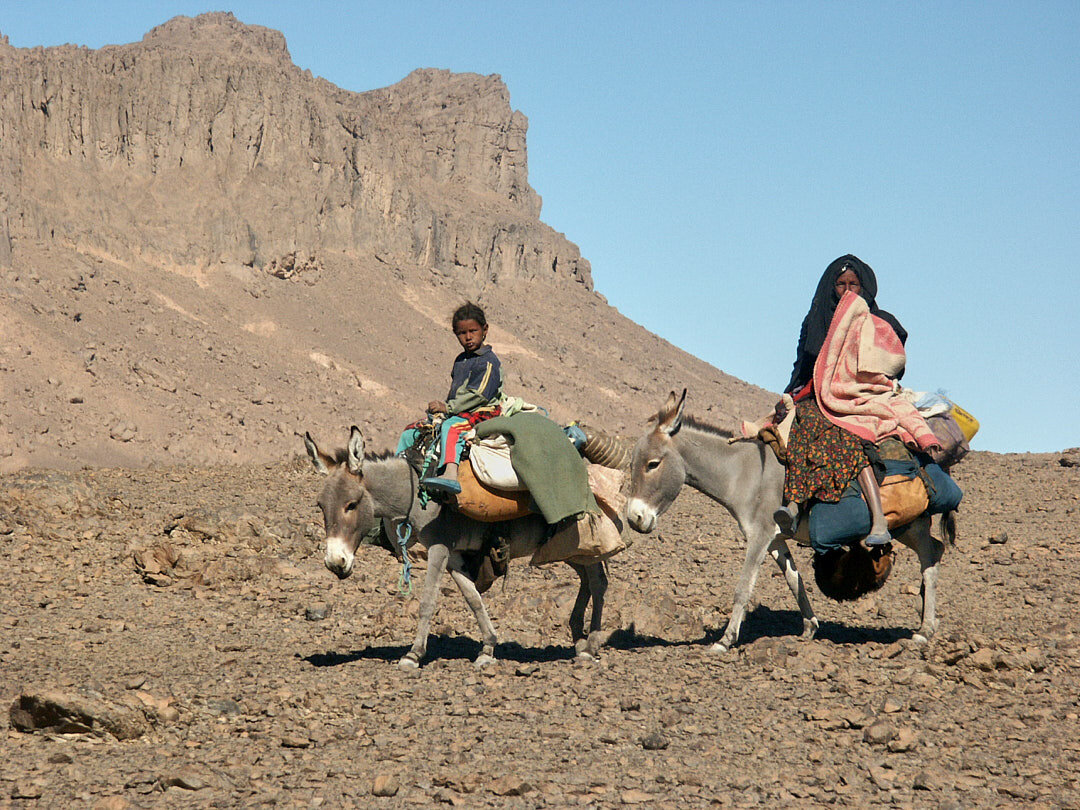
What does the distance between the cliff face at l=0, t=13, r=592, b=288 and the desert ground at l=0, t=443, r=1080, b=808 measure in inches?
2052

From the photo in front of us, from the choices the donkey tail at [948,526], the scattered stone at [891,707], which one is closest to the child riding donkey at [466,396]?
the scattered stone at [891,707]

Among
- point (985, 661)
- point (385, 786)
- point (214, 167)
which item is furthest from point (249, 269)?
point (385, 786)

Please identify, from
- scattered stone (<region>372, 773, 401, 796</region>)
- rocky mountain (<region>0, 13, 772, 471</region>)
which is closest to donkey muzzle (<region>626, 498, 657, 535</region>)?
scattered stone (<region>372, 773, 401, 796</region>)

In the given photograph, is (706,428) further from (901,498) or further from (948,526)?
(948,526)

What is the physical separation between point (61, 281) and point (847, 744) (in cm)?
6043

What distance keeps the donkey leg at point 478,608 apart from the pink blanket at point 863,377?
3.29m

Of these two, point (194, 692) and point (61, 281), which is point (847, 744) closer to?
point (194, 692)

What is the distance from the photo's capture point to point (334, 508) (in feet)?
27.8

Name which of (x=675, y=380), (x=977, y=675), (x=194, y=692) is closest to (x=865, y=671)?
(x=977, y=675)

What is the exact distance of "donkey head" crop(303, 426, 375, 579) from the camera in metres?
8.38

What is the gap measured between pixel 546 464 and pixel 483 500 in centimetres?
56

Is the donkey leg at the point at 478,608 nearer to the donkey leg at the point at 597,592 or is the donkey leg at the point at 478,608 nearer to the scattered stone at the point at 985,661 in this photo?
the donkey leg at the point at 597,592

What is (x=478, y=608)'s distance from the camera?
8742 millimetres

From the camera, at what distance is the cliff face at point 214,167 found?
71.0 metres
